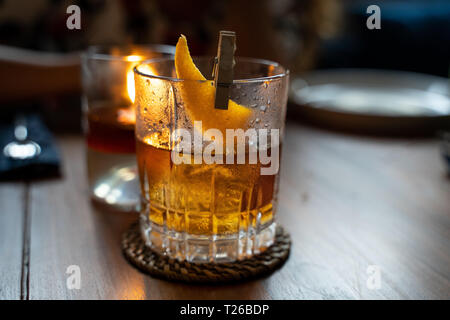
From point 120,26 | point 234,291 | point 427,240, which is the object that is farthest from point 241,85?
point 120,26

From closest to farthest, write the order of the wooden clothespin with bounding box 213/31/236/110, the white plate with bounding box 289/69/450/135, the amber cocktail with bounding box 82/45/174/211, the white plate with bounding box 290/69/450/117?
the wooden clothespin with bounding box 213/31/236/110, the amber cocktail with bounding box 82/45/174/211, the white plate with bounding box 289/69/450/135, the white plate with bounding box 290/69/450/117

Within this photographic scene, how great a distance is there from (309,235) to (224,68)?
273mm

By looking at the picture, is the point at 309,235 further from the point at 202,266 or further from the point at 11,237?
the point at 11,237

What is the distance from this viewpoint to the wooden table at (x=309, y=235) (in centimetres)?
53

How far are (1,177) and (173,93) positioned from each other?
43cm

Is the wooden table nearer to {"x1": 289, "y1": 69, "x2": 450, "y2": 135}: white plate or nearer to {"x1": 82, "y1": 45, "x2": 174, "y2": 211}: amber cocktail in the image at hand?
{"x1": 82, "y1": 45, "x2": 174, "y2": 211}: amber cocktail

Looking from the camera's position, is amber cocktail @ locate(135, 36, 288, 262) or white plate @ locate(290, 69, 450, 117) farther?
white plate @ locate(290, 69, 450, 117)

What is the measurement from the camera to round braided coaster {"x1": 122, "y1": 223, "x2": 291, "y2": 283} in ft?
1.79

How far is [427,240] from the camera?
0.65 meters

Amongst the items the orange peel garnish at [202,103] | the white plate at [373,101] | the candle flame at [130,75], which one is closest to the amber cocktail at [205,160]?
the orange peel garnish at [202,103]

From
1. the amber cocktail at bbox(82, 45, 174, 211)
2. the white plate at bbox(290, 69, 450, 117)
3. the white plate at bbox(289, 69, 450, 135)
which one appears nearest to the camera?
the amber cocktail at bbox(82, 45, 174, 211)

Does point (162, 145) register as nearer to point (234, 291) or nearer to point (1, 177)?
point (234, 291)

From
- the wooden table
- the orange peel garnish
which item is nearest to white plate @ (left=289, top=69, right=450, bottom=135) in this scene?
the wooden table

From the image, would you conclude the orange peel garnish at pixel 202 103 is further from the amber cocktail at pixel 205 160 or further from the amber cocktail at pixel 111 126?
the amber cocktail at pixel 111 126
